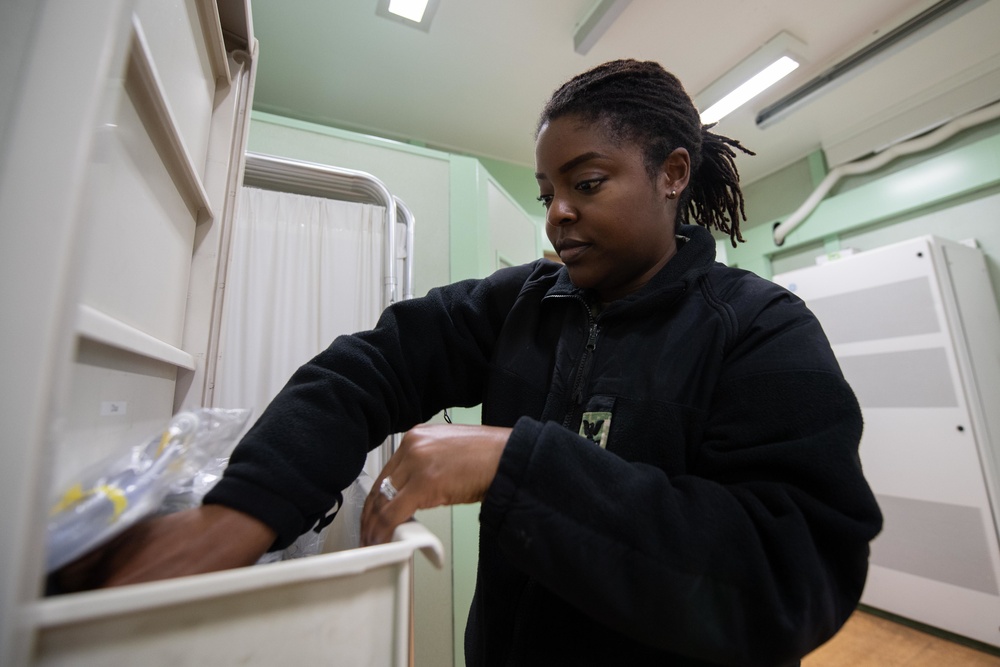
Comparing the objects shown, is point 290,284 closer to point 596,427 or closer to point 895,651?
point 596,427

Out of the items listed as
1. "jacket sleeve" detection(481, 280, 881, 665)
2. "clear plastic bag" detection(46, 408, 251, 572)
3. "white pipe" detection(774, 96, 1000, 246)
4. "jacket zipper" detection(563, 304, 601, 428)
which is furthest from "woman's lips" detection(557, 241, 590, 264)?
"white pipe" detection(774, 96, 1000, 246)

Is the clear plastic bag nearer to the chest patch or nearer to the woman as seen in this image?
the woman

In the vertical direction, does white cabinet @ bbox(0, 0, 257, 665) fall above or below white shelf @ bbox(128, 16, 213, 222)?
below

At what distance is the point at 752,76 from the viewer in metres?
2.28

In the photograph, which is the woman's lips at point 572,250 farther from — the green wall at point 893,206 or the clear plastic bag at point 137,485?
the green wall at point 893,206

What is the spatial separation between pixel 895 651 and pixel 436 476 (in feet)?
8.60

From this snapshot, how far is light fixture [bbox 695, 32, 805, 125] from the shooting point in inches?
84.0

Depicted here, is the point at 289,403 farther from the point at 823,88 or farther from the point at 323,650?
the point at 823,88

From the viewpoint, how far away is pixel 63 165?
0.24 meters

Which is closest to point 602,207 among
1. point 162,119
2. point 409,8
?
point 162,119

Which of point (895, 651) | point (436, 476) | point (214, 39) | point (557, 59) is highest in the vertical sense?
point (557, 59)

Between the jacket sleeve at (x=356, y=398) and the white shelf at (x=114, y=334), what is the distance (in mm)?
142

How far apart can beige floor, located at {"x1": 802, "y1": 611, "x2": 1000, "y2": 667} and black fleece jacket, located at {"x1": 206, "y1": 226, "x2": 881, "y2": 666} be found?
1.88m

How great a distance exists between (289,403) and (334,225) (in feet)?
3.93
